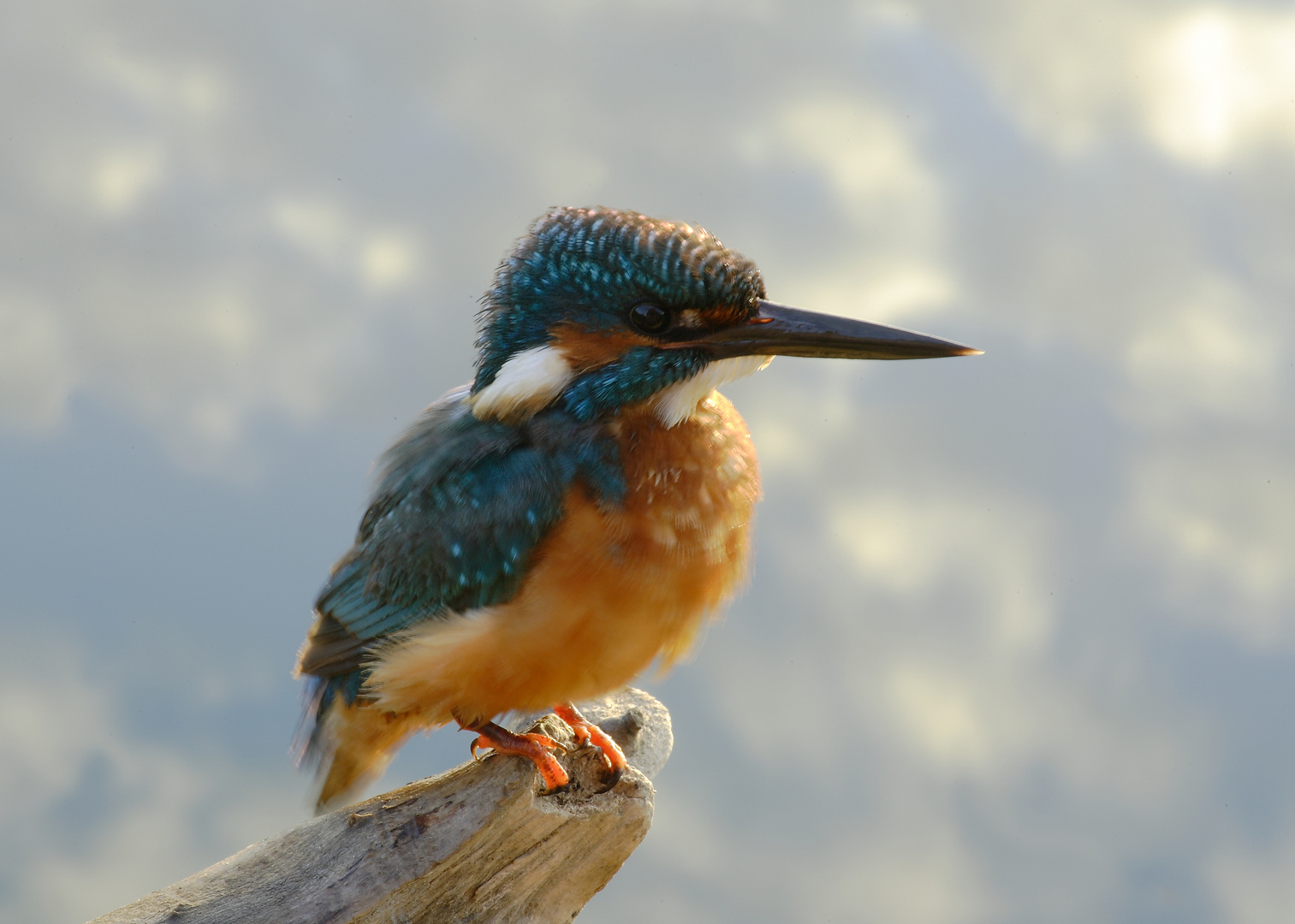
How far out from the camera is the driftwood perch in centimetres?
279

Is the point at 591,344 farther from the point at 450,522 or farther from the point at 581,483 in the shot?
the point at 450,522

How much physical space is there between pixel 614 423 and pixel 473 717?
33.4 inches

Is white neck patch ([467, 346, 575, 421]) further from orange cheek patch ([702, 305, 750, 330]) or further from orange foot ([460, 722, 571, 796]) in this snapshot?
orange foot ([460, 722, 571, 796])

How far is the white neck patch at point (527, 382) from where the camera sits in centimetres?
275

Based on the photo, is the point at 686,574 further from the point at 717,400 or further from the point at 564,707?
the point at 564,707

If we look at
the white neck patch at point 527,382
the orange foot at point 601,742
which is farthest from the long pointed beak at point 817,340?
the orange foot at point 601,742

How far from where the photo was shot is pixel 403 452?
3080 millimetres

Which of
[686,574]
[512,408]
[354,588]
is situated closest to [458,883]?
[354,588]

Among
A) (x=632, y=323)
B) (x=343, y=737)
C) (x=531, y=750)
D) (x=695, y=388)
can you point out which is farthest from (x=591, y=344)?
(x=343, y=737)

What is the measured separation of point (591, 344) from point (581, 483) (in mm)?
347

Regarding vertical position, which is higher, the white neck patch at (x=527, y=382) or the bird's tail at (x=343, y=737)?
the white neck patch at (x=527, y=382)

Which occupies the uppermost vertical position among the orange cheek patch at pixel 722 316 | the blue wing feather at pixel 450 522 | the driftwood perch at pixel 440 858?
the orange cheek patch at pixel 722 316

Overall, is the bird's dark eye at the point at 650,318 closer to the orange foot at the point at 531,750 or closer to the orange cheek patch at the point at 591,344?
the orange cheek patch at the point at 591,344

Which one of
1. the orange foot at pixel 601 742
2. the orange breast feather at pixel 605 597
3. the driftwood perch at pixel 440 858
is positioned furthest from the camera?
the orange foot at pixel 601 742
